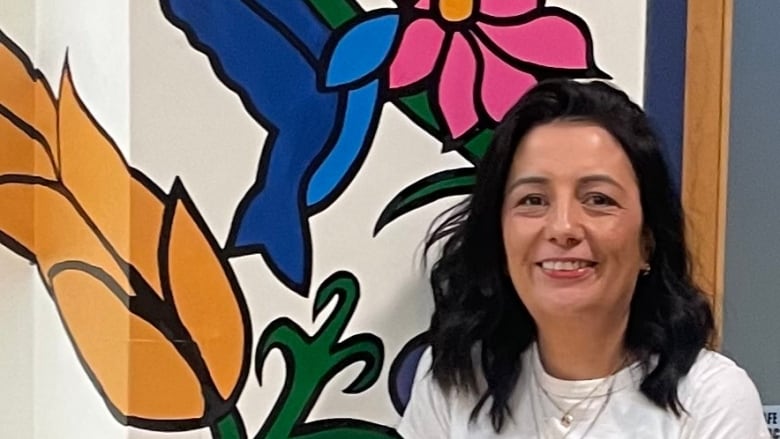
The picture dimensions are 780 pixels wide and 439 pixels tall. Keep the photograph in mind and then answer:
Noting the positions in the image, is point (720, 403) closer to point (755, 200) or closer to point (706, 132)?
point (706, 132)

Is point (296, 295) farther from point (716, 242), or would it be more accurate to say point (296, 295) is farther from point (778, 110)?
point (778, 110)

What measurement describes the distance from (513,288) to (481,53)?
10.6 inches

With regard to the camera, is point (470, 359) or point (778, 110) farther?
point (778, 110)

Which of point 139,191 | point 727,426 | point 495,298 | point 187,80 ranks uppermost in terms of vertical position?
point 187,80

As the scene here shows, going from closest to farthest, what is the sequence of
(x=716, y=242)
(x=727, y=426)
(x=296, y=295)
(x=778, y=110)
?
(x=727, y=426) → (x=296, y=295) → (x=716, y=242) → (x=778, y=110)

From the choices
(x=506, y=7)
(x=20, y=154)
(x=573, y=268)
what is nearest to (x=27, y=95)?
(x=20, y=154)

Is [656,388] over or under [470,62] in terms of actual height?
under

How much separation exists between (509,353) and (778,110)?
624 mm

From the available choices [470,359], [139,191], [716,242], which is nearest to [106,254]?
[139,191]

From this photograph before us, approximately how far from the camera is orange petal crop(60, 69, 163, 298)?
1.11m

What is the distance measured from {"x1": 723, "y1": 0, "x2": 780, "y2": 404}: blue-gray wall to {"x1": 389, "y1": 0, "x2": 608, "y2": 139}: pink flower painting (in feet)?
1.26

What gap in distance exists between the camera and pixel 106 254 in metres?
1.16

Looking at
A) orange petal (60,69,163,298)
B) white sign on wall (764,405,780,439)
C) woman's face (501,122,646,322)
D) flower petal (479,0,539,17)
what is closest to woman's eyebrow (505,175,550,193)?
woman's face (501,122,646,322)

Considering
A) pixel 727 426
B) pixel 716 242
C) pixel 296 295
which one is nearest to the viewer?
pixel 727 426
